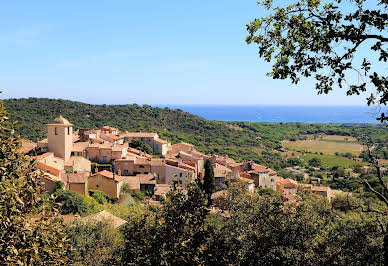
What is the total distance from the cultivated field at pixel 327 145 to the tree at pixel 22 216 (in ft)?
305

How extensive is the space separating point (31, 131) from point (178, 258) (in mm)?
53116

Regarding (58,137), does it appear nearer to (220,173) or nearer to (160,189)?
(160,189)

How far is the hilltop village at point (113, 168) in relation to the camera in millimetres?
28370

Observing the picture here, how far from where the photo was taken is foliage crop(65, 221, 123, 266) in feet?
46.6

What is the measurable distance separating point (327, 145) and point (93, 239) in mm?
99512

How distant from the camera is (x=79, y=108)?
263ft

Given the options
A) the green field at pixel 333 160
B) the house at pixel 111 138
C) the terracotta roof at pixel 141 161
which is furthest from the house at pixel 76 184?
the green field at pixel 333 160

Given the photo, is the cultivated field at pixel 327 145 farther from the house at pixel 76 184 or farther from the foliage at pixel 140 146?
the house at pixel 76 184

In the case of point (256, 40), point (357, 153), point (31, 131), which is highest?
point (256, 40)

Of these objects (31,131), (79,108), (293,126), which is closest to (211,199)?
(31,131)

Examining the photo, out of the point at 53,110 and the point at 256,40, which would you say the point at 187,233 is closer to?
the point at 256,40

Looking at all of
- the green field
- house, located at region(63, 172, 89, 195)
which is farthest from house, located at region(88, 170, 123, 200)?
the green field

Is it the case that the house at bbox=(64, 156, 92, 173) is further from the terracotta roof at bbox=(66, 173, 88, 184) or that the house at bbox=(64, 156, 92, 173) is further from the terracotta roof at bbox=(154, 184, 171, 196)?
the terracotta roof at bbox=(154, 184, 171, 196)

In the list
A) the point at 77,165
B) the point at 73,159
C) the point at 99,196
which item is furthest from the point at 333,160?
the point at 99,196
